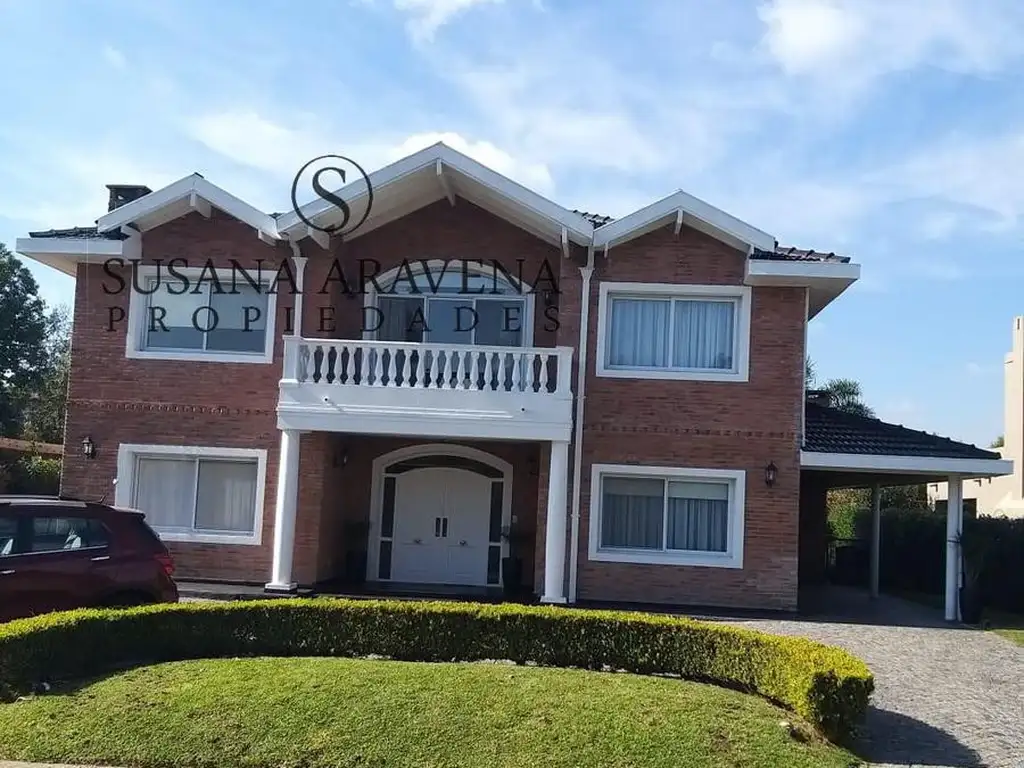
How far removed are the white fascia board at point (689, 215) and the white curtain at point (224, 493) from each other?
658cm

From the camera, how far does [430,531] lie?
17.7 meters

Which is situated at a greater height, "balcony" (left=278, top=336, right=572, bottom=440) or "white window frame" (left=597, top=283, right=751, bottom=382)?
"white window frame" (left=597, top=283, right=751, bottom=382)

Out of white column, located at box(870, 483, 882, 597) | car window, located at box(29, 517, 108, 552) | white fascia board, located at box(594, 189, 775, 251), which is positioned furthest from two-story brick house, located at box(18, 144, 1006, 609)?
white column, located at box(870, 483, 882, 597)

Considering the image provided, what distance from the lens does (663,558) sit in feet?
52.1

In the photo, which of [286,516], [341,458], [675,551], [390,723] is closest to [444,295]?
[341,458]

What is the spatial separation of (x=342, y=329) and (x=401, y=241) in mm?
1794

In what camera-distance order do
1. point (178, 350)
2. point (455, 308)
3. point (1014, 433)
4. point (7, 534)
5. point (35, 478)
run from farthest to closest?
1. point (1014, 433)
2. point (35, 478)
3. point (455, 308)
4. point (178, 350)
5. point (7, 534)

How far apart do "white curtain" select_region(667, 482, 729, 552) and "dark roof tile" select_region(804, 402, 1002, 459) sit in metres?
1.58

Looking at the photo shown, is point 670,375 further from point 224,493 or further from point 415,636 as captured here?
point 415,636

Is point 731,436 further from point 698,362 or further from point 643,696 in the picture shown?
point 643,696

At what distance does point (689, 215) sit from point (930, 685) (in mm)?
7622

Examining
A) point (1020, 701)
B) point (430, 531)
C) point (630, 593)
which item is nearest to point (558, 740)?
point (1020, 701)

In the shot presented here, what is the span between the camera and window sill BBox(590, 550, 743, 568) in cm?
1577

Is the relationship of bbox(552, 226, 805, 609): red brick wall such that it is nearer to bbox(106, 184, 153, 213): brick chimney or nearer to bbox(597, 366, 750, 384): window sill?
bbox(597, 366, 750, 384): window sill
